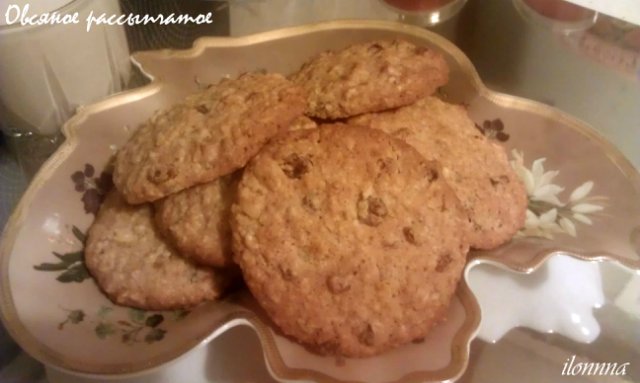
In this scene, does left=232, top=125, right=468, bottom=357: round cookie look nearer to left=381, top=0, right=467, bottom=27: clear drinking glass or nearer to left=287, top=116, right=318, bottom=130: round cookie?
left=287, top=116, right=318, bottom=130: round cookie

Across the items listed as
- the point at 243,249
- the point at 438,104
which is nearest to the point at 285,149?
the point at 243,249

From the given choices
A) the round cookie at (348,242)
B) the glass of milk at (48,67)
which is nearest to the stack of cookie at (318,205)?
the round cookie at (348,242)

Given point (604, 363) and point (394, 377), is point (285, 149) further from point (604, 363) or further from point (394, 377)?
point (604, 363)

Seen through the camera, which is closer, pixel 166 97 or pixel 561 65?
pixel 166 97

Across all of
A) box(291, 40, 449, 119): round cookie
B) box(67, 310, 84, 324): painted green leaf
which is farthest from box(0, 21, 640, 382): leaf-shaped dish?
box(291, 40, 449, 119): round cookie

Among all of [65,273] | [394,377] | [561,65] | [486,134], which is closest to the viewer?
[394,377]

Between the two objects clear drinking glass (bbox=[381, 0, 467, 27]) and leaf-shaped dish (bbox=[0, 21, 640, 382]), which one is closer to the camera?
leaf-shaped dish (bbox=[0, 21, 640, 382])

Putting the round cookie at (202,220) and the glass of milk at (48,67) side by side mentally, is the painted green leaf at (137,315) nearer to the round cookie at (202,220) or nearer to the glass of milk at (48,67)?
the round cookie at (202,220)
